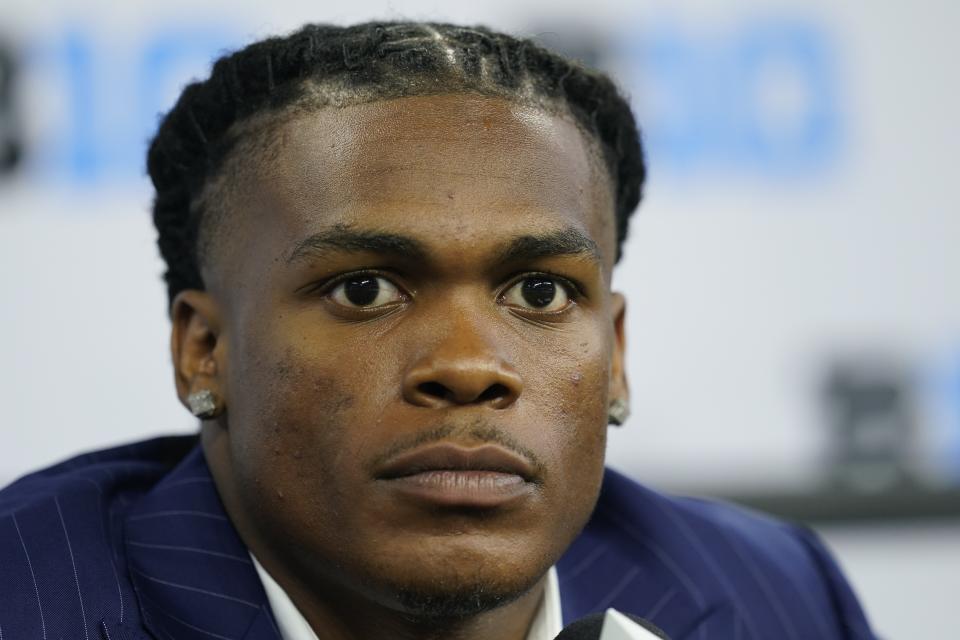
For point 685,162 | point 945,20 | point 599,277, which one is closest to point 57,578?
point 599,277

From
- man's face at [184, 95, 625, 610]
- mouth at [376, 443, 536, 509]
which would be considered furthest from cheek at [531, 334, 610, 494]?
mouth at [376, 443, 536, 509]

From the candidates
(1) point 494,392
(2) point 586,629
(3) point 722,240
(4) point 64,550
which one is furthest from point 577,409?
(3) point 722,240

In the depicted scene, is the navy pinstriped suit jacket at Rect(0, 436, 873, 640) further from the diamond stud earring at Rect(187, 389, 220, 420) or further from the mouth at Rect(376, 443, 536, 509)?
the mouth at Rect(376, 443, 536, 509)

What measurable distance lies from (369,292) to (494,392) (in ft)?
0.76

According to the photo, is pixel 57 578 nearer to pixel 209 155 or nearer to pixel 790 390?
pixel 209 155

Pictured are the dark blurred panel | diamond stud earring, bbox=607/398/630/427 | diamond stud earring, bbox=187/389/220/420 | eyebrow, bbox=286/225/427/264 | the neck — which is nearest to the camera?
eyebrow, bbox=286/225/427/264

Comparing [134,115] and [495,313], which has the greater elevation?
[134,115]

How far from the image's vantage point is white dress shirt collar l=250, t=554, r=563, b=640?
1949mm

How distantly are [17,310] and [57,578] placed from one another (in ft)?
6.14

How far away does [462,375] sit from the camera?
Answer: 1.69m

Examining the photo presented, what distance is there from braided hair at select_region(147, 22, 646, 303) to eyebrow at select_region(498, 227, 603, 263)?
23 centimetres

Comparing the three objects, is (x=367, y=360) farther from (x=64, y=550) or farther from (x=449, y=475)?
(x=64, y=550)

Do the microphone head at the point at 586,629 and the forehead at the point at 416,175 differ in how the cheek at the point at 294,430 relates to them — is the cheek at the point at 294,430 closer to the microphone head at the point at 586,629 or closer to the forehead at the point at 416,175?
the forehead at the point at 416,175

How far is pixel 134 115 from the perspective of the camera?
3660 millimetres
